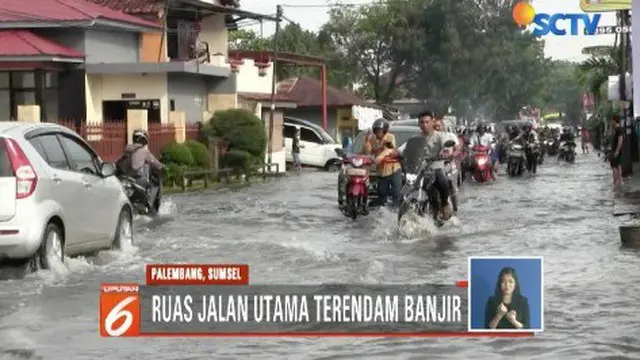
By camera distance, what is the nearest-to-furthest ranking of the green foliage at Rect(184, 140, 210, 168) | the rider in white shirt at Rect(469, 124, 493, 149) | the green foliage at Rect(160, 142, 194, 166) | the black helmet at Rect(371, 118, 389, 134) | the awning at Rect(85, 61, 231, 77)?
the black helmet at Rect(371, 118, 389, 134), the rider in white shirt at Rect(469, 124, 493, 149), the green foliage at Rect(160, 142, 194, 166), the green foliage at Rect(184, 140, 210, 168), the awning at Rect(85, 61, 231, 77)

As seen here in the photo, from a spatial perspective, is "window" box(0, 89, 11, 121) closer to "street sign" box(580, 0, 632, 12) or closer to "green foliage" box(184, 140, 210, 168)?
"green foliage" box(184, 140, 210, 168)

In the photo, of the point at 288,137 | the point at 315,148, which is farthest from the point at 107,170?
the point at 288,137

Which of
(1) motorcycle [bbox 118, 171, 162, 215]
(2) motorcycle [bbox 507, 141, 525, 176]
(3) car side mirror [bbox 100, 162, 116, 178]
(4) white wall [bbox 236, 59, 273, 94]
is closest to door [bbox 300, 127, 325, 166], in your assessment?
(4) white wall [bbox 236, 59, 273, 94]

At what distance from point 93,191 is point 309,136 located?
37.4 metres

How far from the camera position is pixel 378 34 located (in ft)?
255

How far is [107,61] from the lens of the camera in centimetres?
3797

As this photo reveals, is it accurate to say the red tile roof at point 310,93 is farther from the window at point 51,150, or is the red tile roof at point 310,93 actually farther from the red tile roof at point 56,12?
the window at point 51,150

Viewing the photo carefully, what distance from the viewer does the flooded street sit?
27.3 ft

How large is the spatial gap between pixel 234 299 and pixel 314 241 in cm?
899

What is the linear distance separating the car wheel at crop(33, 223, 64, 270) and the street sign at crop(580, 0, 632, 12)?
13.8m

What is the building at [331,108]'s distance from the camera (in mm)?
63250

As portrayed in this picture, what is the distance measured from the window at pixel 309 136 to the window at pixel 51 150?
123ft

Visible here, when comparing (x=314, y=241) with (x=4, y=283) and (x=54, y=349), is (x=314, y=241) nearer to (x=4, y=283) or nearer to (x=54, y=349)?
(x=4, y=283)

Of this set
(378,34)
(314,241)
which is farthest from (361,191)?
(378,34)
